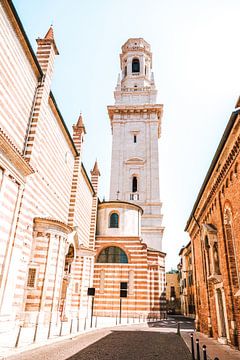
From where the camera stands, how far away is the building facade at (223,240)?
9828mm

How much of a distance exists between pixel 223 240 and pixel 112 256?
58.1ft

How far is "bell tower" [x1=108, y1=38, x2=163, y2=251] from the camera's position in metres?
35.9

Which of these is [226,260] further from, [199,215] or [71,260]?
[71,260]

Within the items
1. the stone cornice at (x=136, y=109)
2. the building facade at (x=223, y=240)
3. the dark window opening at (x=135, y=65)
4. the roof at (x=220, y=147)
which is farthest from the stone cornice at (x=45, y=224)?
the dark window opening at (x=135, y=65)

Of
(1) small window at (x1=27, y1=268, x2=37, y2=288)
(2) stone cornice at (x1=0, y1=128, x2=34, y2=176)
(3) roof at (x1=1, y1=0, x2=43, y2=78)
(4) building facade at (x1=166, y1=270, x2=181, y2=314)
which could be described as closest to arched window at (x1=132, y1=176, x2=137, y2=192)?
(1) small window at (x1=27, y1=268, x2=37, y2=288)

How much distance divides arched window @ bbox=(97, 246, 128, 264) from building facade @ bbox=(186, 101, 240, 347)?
1221 centimetres

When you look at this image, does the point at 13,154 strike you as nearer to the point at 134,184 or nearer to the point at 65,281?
the point at 65,281

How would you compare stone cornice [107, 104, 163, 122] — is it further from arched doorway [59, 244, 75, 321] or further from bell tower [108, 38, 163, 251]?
arched doorway [59, 244, 75, 321]

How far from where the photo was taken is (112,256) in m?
27.6

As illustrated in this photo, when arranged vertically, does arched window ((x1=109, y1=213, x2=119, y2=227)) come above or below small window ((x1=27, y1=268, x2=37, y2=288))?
above

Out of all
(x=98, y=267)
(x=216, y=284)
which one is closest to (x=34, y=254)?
(x=216, y=284)

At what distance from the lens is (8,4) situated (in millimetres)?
10969

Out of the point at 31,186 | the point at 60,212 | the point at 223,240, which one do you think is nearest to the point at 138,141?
the point at 60,212

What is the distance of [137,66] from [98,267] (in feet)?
117
